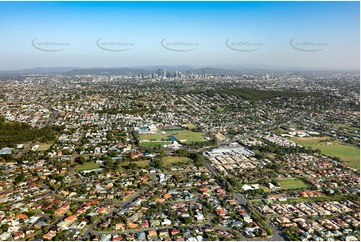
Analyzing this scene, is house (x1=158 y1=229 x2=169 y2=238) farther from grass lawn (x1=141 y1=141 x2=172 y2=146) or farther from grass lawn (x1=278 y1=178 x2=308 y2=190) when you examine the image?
grass lawn (x1=141 y1=141 x2=172 y2=146)

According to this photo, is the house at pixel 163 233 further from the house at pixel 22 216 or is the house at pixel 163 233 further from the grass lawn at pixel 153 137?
the grass lawn at pixel 153 137

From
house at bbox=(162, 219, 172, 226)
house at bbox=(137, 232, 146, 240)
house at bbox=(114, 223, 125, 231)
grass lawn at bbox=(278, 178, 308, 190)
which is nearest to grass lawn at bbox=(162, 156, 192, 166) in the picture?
grass lawn at bbox=(278, 178, 308, 190)

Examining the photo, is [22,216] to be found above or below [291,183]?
above

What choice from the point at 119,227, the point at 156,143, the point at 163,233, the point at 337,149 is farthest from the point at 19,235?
the point at 337,149

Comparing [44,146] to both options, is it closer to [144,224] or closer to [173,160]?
[173,160]

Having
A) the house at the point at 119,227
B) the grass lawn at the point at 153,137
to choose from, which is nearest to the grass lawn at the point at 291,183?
the house at the point at 119,227
